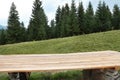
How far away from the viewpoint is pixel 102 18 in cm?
5297

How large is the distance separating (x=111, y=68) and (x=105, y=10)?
47846 mm

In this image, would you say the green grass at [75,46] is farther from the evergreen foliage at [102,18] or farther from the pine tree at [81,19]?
the evergreen foliage at [102,18]

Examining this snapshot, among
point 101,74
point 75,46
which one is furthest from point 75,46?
point 101,74

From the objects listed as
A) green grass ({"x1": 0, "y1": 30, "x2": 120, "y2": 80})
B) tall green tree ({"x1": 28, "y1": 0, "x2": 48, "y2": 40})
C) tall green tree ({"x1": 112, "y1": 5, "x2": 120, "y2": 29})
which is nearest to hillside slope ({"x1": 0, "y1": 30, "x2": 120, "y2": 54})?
green grass ({"x1": 0, "y1": 30, "x2": 120, "y2": 80})

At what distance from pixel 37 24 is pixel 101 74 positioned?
45.9 meters

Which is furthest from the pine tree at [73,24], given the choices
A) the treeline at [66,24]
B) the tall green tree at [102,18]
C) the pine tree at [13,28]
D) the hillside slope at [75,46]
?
the hillside slope at [75,46]

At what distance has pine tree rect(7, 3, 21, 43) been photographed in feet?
167

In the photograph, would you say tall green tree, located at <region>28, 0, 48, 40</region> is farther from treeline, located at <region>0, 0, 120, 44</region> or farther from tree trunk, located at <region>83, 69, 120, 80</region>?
tree trunk, located at <region>83, 69, 120, 80</region>

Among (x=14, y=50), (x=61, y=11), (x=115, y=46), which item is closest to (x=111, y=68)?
(x=115, y=46)

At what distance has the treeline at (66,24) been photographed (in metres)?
51.1

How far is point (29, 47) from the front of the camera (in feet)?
98.5

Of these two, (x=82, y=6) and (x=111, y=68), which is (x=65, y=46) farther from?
(x=82, y=6)

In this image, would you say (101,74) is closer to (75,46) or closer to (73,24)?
(75,46)

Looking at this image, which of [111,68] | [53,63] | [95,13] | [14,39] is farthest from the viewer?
[95,13]
